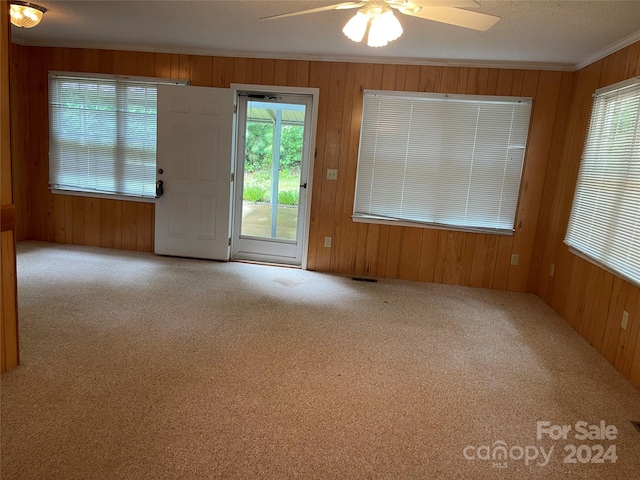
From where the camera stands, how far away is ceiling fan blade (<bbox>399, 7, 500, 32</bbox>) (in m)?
2.00

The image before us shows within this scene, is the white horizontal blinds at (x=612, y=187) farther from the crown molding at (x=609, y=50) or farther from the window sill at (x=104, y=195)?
the window sill at (x=104, y=195)

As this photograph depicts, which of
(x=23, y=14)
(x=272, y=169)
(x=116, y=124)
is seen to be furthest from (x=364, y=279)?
(x=23, y=14)

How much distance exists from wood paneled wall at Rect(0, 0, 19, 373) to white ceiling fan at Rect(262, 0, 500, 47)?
1595 millimetres

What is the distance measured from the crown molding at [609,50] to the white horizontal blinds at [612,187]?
1.00ft

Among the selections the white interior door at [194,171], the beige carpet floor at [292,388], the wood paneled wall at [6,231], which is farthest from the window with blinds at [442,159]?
the wood paneled wall at [6,231]

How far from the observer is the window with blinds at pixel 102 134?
471cm

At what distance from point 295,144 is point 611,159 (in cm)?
302

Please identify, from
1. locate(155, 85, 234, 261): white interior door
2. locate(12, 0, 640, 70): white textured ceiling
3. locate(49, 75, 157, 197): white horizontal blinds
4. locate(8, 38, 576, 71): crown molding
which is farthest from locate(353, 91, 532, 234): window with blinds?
locate(49, 75, 157, 197): white horizontal blinds

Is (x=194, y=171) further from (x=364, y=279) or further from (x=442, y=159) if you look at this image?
(x=442, y=159)

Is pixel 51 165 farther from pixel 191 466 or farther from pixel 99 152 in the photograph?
pixel 191 466

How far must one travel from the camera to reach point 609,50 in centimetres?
336

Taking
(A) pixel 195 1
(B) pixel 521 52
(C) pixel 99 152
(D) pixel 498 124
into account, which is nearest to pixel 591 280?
(D) pixel 498 124

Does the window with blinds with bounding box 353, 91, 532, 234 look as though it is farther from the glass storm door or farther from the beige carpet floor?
the beige carpet floor

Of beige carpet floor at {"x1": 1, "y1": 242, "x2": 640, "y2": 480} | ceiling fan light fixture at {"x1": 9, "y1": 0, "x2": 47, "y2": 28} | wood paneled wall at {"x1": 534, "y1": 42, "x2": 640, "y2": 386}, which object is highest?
ceiling fan light fixture at {"x1": 9, "y1": 0, "x2": 47, "y2": 28}
